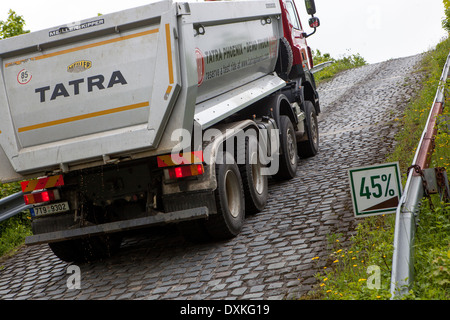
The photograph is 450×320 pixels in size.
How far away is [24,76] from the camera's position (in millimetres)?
6566

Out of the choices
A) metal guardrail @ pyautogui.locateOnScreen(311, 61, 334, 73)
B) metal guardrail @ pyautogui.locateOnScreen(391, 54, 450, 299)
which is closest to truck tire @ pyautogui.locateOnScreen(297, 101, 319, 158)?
metal guardrail @ pyautogui.locateOnScreen(391, 54, 450, 299)

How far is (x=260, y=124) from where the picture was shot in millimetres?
8789

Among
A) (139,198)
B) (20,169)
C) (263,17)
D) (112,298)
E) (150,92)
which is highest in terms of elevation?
(263,17)

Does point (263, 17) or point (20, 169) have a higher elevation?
point (263, 17)

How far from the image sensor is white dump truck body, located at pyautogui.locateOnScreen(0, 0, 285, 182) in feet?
20.2

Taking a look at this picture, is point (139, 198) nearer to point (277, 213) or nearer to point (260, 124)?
point (277, 213)

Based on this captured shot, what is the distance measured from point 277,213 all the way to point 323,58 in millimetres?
22208

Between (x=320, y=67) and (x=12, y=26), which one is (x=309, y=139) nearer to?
(x=12, y=26)

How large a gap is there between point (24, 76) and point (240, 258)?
3.05 m

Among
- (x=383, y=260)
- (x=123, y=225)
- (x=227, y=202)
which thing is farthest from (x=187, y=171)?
(x=383, y=260)

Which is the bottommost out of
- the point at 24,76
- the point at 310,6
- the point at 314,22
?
the point at 24,76

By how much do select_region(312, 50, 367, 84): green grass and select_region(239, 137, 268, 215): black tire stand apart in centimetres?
1520
